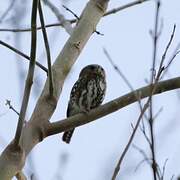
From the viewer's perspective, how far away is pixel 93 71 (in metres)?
6.48

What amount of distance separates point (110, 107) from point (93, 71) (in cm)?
278

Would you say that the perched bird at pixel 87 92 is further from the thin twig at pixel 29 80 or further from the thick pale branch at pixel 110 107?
the thin twig at pixel 29 80

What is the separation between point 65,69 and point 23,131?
676mm

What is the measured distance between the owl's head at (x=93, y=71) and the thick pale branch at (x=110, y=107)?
2.60 meters

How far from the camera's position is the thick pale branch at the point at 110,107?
3557 millimetres

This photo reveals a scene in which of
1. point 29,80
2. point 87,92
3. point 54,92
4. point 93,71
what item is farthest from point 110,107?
point 93,71

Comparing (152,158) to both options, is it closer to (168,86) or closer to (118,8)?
(168,86)

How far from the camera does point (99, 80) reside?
6.27 m

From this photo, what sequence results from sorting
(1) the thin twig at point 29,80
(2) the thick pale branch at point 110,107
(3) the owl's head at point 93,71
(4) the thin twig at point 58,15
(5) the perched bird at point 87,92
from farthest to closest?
(3) the owl's head at point 93,71 → (5) the perched bird at point 87,92 → (4) the thin twig at point 58,15 → (2) the thick pale branch at point 110,107 → (1) the thin twig at point 29,80

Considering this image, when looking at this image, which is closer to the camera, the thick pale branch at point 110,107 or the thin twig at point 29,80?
the thin twig at point 29,80

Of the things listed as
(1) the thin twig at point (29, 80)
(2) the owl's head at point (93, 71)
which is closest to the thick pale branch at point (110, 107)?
(1) the thin twig at point (29, 80)

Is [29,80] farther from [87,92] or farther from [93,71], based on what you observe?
[93,71]

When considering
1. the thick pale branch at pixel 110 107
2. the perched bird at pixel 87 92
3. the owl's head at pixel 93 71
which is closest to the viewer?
the thick pale branch at pixel 110 107

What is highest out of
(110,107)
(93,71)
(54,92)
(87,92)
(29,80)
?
(93,71)
